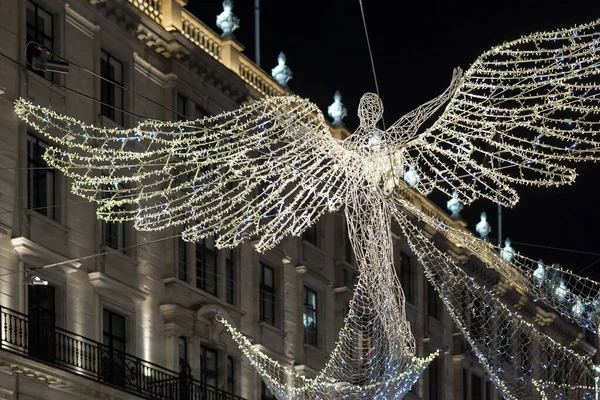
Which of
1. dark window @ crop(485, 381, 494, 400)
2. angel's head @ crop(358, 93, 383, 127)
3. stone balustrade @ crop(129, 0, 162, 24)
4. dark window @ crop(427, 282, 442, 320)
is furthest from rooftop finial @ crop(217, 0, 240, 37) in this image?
dark window @ crop(485, 381, 494, 400)

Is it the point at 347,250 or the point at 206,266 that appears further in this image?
the point at 347,250

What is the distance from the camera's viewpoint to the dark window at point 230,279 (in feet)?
122

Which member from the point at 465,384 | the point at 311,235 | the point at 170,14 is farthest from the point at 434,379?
the point at 170,14

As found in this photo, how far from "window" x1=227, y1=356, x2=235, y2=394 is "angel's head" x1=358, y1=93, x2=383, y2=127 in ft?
53.5

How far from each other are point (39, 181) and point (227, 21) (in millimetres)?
9109

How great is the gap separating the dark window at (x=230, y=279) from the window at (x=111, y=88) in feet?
17.7

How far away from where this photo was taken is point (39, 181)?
3084 cm

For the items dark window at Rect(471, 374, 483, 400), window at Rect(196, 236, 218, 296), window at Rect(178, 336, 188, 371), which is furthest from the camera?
dark window at Rect(471, 374, 483, 400)

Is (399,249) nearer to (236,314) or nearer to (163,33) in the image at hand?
(236,314)

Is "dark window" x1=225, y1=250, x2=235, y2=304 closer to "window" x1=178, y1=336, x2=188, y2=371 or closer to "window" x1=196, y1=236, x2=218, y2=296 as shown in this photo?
"window" x1=196, y1=236, x2=218, y2=296

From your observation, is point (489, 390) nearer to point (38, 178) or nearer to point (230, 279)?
point (230, 279)

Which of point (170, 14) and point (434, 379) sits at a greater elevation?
point (170, 14)

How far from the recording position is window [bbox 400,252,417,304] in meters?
47.8

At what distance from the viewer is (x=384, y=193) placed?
72.2 ft
